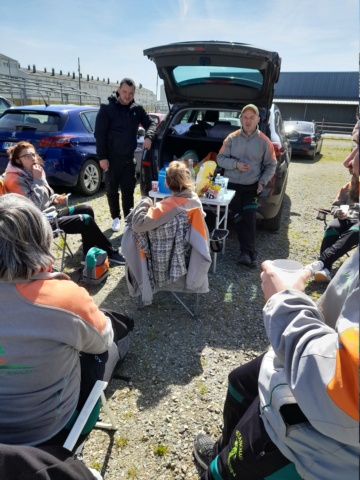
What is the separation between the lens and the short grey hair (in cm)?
125

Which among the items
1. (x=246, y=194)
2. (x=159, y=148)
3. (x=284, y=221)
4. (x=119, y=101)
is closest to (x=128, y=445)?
(x=246, y=194)

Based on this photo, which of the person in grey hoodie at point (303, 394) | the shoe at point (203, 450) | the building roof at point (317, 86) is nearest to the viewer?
the person in grey hoodie at point (303, 394)

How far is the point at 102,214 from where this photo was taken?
211 inches

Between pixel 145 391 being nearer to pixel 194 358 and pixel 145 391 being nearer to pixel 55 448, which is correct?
pixel 194 358

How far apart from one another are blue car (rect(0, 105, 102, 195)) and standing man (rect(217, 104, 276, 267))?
2.92 m

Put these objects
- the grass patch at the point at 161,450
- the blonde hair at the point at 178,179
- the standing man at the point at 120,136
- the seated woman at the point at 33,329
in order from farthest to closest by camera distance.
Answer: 1. the standing man at the point at 120,136
2. the blonde hair at the point at 178,179
3. the grass patch at the point at 161,450
4. the seated woman at the point at 33,329

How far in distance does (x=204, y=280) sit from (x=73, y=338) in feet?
4.96

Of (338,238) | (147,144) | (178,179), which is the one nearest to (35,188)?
(147,144)

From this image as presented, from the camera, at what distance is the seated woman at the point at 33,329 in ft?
3.98

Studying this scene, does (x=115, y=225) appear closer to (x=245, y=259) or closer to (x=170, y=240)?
(x=245, y=259)

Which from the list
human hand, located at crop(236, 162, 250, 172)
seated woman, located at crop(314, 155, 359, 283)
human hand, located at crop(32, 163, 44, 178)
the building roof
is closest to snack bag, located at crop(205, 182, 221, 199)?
human hand, located at crop(236, 162, 250, 172)

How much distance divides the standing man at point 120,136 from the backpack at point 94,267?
137cm

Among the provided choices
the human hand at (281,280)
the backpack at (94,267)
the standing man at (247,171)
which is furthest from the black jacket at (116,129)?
the human hand at (281,280)

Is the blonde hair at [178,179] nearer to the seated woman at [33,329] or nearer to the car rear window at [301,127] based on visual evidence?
the seated woman at [33,329]
